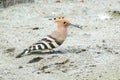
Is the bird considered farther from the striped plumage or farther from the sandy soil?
the sandy soil

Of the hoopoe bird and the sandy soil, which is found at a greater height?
the hoopoe bird

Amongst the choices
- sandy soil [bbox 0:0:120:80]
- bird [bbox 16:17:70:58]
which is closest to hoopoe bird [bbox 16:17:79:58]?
bird [bbox 16:17:70:58]

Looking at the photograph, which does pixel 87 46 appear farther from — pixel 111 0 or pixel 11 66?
pixel 111 0

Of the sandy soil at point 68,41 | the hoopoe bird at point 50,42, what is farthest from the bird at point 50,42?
the sandy soil at point 68,41

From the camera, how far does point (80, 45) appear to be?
29.7 feet

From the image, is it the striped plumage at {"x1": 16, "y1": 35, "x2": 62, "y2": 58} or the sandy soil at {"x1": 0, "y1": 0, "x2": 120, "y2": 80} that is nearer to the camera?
the sandy soil at {"x1": 0, "y1": 0, "x2": 120, "y2": 80}

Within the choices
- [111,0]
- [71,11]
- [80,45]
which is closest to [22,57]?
[80,45]

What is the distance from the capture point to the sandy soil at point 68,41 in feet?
24.7

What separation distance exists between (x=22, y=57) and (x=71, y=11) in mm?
3932

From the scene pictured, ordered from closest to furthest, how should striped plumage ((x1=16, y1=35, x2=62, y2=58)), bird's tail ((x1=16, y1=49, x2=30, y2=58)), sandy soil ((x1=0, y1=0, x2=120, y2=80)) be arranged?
1. sandy soil ((x1=0, y1=0, x2=120, y2=80))
2. striped plumage ((x1=16, y1=35, x2=62, y2=58))
3. bird's tail ((x1=16, y1=49, x2=30, y2=58))

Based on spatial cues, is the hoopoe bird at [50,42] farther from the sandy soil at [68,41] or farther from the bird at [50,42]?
the sandy soil at [68,41]

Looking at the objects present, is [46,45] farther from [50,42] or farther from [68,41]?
[68,41]

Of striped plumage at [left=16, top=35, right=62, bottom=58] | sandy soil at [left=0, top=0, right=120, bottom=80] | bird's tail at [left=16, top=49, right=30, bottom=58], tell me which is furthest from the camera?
bird's tail at [left=16, top=49, right=30, bottom=58]

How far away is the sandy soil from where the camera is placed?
296 inches
